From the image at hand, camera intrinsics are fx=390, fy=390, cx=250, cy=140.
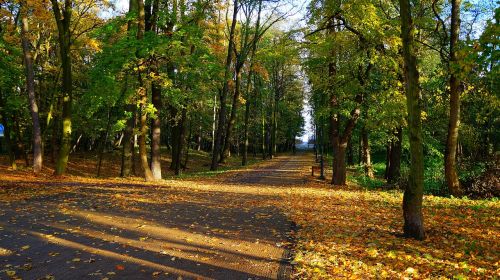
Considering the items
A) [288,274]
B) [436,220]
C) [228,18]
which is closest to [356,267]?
[288,274]

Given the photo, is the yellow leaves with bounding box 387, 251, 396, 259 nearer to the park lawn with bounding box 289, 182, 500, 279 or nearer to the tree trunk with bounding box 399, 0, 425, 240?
the park lawn with bounding box 289, 182, 500, 279

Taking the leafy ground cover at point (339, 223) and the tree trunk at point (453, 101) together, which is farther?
the tree trunk at point (453, 101)

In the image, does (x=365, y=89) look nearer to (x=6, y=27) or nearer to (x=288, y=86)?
(x=6, y=27)

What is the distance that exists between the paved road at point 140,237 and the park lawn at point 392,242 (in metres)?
0.57

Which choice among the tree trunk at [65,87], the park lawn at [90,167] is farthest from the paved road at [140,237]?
the park lawn at [90,167]

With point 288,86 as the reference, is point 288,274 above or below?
below

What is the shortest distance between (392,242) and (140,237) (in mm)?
4674

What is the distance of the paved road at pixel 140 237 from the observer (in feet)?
18.4

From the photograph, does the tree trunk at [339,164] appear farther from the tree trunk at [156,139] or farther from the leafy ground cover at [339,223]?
the tree trunk at [156,139]

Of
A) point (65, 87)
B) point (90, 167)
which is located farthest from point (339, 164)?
point (90, 167)

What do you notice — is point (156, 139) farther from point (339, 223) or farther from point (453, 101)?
point (453, 101)

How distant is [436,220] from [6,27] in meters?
22.2

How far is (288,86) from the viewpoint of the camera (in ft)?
180

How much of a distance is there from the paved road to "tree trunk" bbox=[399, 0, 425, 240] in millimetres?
2493
